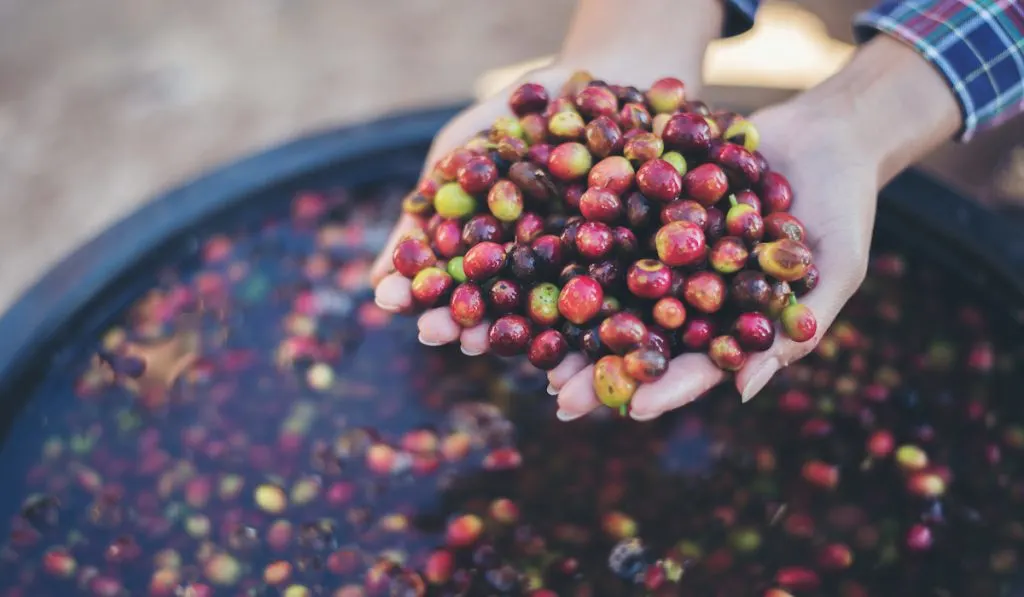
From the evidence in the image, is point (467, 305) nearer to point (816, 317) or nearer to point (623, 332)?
point (623, 332)

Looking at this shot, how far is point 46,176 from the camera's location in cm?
388

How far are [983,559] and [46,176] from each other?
12.9ft

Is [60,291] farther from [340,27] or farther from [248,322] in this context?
[340,27]

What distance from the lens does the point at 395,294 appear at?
1844 millimetres

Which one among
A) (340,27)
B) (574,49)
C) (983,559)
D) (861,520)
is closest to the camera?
(983,559)

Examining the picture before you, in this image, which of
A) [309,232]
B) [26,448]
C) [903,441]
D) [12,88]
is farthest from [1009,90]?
[12,88]

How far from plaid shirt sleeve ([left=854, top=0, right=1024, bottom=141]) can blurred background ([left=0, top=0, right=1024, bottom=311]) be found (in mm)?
1596

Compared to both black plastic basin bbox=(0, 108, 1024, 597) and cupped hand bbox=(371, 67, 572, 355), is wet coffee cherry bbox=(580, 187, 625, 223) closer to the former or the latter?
cupped hand bbox=(371, 67, 572, 355)

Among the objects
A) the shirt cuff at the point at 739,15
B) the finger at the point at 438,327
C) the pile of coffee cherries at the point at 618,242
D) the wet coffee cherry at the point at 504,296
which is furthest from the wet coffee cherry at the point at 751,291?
the shirt cuff at the point at 739,15

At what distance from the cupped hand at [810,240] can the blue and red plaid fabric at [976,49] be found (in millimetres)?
309

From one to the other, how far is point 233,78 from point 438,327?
10.1 feet

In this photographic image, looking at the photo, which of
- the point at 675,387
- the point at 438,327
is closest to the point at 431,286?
the point at 438,327

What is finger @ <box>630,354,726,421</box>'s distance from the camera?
62.5 inches

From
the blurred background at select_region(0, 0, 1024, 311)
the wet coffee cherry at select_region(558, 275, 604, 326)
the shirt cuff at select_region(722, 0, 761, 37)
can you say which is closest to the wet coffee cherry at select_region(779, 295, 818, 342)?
the wet coffee cherry at select_region(558, 275, 604, 326)
